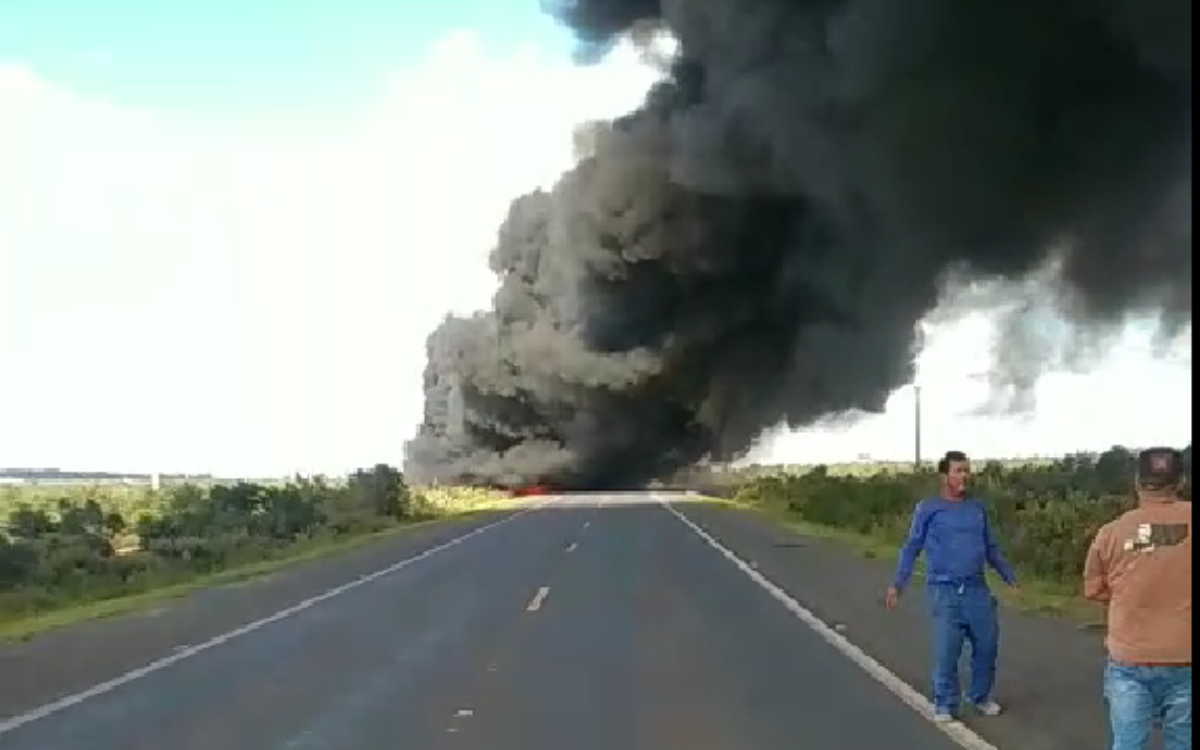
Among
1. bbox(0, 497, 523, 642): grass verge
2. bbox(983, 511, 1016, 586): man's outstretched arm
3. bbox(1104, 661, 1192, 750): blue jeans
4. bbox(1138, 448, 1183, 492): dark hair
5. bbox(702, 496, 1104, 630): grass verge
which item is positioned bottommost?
bbox(0, 497, 523, 642): grass verge

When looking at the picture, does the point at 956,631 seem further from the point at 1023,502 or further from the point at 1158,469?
the point at 1023,502

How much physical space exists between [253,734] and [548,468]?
2753 inches

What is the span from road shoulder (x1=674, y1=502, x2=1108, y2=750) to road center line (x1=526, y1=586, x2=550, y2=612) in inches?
→ 116

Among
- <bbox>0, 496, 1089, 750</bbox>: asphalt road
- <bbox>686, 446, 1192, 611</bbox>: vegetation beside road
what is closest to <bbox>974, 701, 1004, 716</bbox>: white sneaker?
<bbox>0, 496, 1089, 750</bbox>: asphalt road

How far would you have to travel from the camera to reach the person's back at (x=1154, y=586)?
555cm

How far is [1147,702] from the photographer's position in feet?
18.6

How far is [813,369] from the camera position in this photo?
144 feet

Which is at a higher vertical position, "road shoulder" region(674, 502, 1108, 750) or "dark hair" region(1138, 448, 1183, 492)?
"dark hair" region(1138, 448, 1183, 492)

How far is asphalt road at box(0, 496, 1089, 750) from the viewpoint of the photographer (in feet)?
29.5

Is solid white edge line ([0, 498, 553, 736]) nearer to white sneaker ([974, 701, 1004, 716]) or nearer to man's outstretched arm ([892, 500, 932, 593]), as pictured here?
man's outstretched arm ([892, 500, 932, 593])

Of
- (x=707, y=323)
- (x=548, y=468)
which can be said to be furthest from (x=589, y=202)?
(x=548, y=468)

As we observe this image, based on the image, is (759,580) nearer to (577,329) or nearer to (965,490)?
(965,490)

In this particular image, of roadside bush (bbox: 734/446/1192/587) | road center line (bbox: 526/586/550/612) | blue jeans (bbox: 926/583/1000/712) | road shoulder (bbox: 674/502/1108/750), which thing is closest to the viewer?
road shoulder (bbox: 674/502/1108/750)

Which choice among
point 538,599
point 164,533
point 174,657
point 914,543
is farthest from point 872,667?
point 164,533
